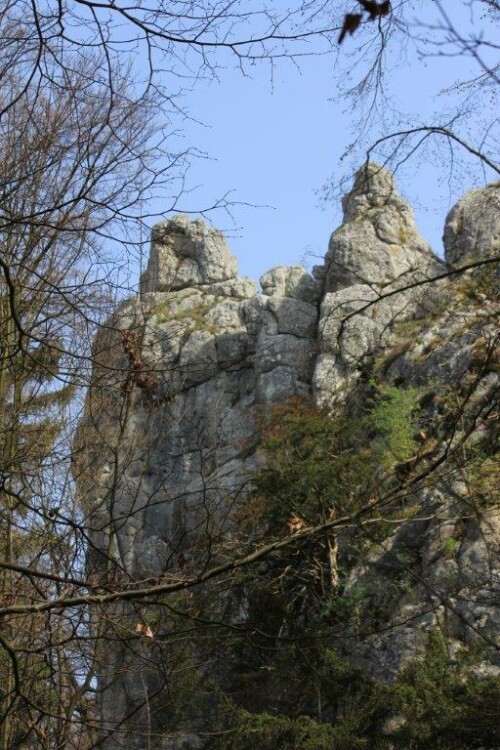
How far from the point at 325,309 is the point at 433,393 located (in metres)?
6.61

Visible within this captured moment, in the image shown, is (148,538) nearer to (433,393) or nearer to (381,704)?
(433,393)

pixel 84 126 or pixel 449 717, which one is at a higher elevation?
pixel 84 126

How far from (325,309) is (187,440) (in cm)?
468

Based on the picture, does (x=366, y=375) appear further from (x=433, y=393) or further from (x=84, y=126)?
(x=84, y=126)

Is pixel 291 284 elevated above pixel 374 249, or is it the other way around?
pixel 291 284

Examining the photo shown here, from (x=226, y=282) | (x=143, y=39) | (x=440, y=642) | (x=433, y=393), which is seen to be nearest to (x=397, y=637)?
(x=440, y=642)

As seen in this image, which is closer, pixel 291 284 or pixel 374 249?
pixel 374 249

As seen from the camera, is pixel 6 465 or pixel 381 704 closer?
pixel 6 465

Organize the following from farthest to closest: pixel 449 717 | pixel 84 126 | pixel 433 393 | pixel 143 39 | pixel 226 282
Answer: pixel 226 282 → pixel 433 393 → pixel 449 717 → pixel 84 126 → pixel 143 39

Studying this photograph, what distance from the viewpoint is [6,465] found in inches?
171

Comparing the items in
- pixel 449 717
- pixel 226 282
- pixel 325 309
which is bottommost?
pixel 449 717

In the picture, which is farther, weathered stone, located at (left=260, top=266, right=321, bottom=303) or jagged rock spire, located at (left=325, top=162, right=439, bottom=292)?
weathered stone, located at (left=260, top=266, right=321, bottom=303)

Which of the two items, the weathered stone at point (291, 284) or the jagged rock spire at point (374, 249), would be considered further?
the weathered stone at point (291, 284)

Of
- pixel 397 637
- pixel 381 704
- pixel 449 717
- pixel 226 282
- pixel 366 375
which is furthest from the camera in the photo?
pixel 226 282
